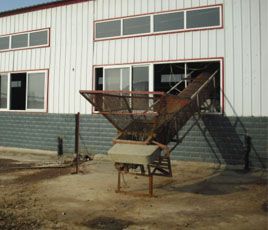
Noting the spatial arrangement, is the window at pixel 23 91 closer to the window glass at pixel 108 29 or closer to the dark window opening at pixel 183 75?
the window glass at pixel 108 29

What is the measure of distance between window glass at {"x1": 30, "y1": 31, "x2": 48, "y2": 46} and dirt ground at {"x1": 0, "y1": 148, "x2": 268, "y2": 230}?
590cm

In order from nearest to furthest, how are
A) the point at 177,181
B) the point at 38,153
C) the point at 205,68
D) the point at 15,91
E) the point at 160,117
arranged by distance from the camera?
the point at 160,117, the point at 177,181, the point at 205,68, the point at 38,153, the point at 15,91

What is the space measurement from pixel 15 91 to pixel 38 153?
11.0 ft

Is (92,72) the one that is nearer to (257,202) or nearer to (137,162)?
(137,162)

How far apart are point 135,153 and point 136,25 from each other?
257 inches

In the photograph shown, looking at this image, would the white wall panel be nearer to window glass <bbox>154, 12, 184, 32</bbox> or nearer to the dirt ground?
the dirt ground

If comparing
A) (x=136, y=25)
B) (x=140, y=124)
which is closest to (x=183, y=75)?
(x=136, y=25)

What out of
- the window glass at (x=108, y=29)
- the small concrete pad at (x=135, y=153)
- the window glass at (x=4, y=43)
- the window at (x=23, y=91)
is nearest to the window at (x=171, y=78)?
the window glass at (x=108, y=29)

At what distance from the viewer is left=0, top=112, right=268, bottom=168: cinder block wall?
10.3 meters

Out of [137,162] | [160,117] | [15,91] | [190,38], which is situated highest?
[190,38]

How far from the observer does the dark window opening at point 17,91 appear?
601 inches

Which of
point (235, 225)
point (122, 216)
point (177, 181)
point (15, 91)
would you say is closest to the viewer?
point (235, 225)

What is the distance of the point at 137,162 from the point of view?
7.04 m

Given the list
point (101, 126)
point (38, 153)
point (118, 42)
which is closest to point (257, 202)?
point (101, 126)
